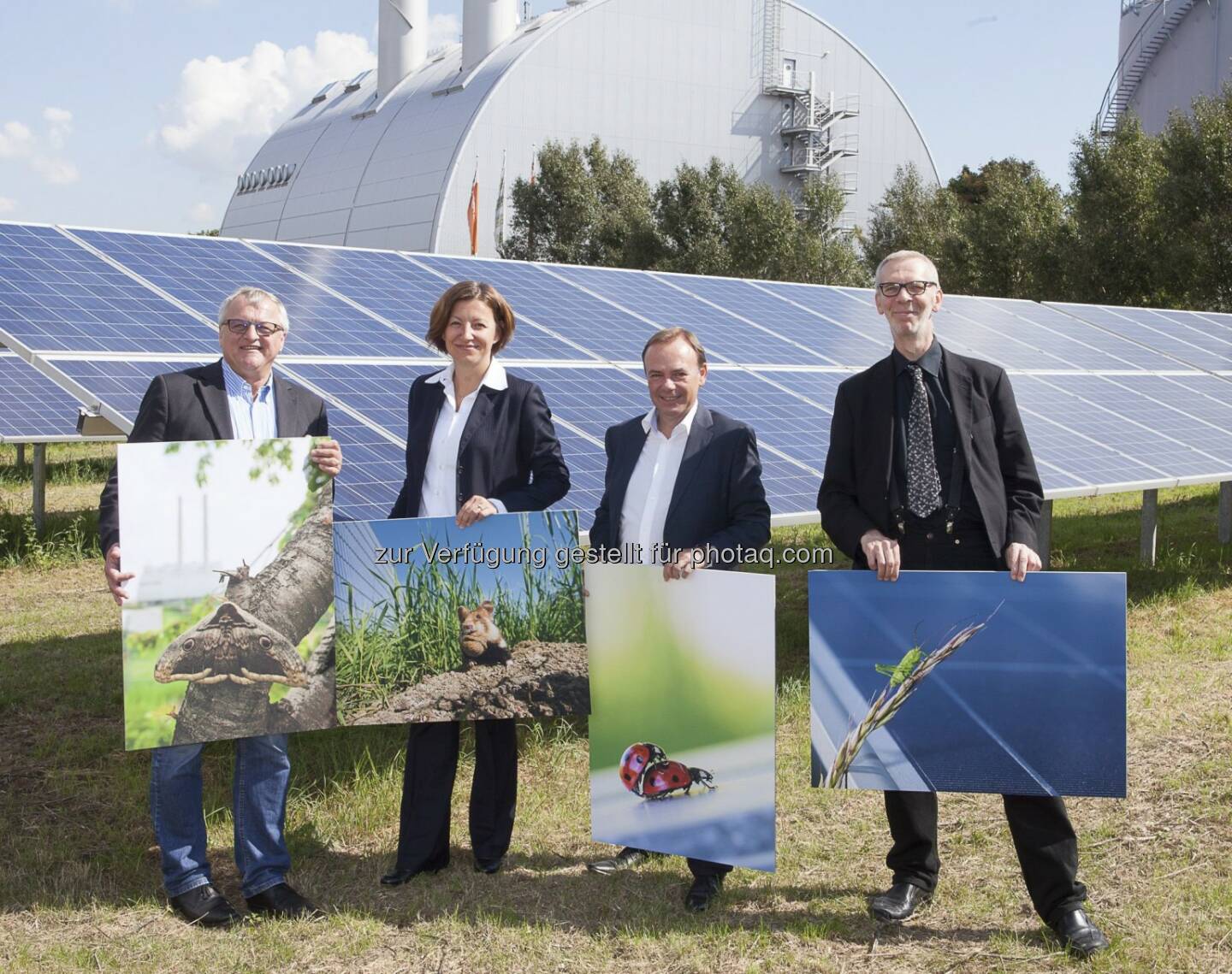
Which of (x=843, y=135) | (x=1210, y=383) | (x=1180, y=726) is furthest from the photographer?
(x=843, y=135)

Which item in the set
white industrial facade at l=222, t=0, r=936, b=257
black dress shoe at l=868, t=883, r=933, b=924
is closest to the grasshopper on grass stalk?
black dress shoe at l=868, t=883, r=933, b=924

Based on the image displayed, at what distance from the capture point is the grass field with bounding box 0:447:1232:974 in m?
4.72

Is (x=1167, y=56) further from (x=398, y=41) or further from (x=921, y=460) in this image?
(x=921, y=460)

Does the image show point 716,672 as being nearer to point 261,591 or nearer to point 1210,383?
point 261,591

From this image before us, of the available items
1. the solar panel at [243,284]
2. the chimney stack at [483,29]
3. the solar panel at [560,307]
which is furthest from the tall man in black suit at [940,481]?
the chimney stack at [483,29]

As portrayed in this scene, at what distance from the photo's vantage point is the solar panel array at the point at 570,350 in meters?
7.17

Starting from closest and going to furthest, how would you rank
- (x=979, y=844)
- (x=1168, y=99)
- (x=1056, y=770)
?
(x=1056, y=770), (x=979, y=844), (x=1168, y=99)

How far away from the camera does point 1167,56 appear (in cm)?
4697

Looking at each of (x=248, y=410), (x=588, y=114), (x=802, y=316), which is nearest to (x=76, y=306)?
(x=248, y=410)

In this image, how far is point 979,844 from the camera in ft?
19.3

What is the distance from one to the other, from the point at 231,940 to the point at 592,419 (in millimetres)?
4138

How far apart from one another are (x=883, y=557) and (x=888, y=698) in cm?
57

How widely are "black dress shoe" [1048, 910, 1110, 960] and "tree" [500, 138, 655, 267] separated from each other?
35838 mm

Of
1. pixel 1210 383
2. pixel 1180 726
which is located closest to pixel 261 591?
pixel 1180 726
